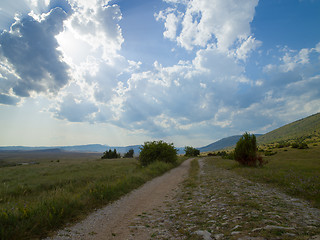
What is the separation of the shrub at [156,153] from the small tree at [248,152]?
51.5 ft

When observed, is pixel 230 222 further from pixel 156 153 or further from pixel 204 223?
pixel 156 153

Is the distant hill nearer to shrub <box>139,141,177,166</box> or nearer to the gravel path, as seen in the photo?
shrub <box>139,141,177,166</box>

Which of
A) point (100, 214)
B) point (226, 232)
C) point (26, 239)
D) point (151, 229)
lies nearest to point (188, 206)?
point (151, 229)

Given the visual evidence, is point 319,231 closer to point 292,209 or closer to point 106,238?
point 292,209

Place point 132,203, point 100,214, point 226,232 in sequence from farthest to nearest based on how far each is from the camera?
point 132,203, point 100,214, point 226,232

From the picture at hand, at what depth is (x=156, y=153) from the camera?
37500 millimetres

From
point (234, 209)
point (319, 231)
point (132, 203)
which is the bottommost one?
point (132, 203)

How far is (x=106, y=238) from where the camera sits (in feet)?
18.9

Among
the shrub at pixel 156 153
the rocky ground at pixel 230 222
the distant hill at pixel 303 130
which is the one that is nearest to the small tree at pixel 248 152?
the shrub at pixel 156 153

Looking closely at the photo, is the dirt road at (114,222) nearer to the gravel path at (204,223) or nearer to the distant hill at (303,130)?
the gravel path at (204,223)

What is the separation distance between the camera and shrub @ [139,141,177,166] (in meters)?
37.1

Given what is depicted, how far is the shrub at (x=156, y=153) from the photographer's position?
37062 millimetres

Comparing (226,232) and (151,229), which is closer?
(226,232)

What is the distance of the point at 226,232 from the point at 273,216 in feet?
7.30
